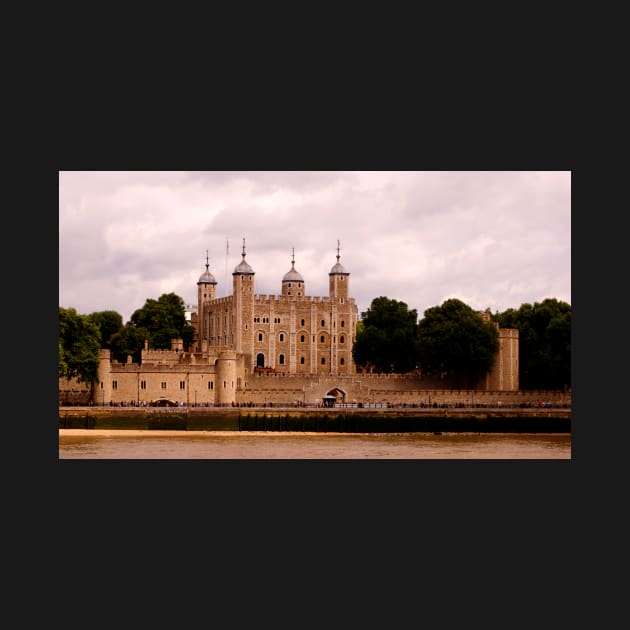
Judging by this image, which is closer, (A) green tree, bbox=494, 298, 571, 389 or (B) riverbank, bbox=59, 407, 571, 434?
(B) riverbank, bbox=59, 407, 571, 434

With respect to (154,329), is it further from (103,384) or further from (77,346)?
(77,346)

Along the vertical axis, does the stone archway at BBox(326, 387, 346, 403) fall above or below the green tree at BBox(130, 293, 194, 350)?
below

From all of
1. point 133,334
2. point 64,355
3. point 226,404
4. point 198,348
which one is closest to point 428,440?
point 226,404

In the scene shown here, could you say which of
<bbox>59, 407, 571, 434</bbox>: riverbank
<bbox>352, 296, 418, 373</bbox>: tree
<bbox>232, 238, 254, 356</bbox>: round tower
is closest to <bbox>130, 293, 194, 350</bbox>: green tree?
<bbox>232, 238, 254, 356</bbox>: round tower

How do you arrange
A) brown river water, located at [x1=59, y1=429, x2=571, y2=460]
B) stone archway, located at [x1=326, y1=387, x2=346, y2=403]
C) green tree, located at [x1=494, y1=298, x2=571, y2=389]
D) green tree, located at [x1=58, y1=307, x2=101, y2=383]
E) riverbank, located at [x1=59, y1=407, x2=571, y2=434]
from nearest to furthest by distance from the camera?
brown river water, located at [x1=59, y1=429, x2=571, y2=460], riverbank, located at [x1=59, y1=407, x2=571, y2=434], green tree, located at [x1=58, y1=307, x2=101, y2=383], green tree, located at [x1=494, y1=298, x2=571, y2=389], stone archway, located at [x1=326, y1=387, x2=346, y2=403]

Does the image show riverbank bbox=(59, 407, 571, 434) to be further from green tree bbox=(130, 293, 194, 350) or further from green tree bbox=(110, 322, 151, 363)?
green tree bbox=(130, 293, 194, 350)

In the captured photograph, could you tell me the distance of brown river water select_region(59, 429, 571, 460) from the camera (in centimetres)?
3544

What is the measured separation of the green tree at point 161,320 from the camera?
6353 cm

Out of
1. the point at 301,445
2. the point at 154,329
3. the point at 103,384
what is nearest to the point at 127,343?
the point at 154,329

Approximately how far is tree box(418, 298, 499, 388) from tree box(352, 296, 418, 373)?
4293 mm

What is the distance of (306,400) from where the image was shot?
179 feet

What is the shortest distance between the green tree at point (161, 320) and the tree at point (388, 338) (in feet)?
32.5

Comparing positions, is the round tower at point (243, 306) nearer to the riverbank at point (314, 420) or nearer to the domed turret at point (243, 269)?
the domed turret at point (243, 269)

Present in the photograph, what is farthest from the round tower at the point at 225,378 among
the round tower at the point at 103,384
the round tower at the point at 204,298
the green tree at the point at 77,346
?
the round tower at the point at 204,298
